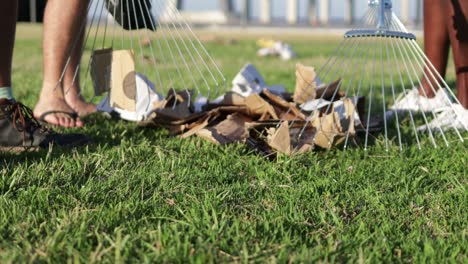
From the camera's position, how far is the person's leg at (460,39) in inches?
93.0

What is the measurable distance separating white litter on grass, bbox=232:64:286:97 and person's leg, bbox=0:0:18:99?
104 cm

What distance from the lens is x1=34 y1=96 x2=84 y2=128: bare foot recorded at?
8.05 ft

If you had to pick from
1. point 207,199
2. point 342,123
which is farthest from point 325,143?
point 207,199

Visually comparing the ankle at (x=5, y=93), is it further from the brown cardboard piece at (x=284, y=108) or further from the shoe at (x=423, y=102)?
the shoe at (x=423, y=102)

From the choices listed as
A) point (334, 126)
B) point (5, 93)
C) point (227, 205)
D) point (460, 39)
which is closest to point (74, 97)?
point (5, 93)

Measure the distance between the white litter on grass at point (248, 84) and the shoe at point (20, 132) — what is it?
3.17 feet

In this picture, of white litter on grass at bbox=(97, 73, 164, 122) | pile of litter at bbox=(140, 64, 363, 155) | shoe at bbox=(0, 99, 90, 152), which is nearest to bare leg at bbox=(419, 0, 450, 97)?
pile of litter at bbox=(140, 64, 363, 155)

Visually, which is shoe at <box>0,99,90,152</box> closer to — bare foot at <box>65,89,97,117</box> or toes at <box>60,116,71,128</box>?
toes at <box>60,116,71,128</box>

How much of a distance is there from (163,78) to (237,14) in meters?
36.7

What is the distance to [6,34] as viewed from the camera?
2021 mm

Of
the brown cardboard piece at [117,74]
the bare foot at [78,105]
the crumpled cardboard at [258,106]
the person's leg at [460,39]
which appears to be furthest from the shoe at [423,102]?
the bare foot at [78,105]

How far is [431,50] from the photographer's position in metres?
2.90

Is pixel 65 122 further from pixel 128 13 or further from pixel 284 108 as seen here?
pixel 284 108

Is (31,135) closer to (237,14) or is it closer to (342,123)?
(342,123)
